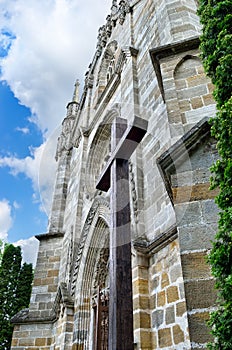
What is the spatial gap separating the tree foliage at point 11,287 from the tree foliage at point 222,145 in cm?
1493

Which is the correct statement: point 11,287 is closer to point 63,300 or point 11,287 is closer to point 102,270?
point 63,300

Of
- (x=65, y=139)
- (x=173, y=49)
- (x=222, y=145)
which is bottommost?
(x=222, y=145)

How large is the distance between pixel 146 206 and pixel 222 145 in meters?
2.42

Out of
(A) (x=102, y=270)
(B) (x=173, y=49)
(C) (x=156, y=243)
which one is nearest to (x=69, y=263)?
(A) (x=102, y=270)

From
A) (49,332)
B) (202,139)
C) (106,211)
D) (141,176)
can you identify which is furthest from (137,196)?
(49,332)

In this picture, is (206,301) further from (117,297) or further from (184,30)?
(184,30)

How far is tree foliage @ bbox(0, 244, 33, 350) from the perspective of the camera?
49.1 feet

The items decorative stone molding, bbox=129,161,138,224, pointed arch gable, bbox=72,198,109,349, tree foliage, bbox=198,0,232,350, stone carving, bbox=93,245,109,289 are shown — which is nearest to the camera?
tree foliage, bbox=198,0,232,350

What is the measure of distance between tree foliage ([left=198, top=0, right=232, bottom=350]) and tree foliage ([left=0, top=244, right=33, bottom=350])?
14927 mm

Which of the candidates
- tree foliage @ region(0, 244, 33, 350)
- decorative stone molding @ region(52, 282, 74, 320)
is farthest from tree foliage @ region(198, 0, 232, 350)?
tree foliage @ region(0, 244, 33, 350)

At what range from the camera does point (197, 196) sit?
9.80ft

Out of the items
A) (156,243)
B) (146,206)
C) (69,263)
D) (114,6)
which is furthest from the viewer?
(114,6)

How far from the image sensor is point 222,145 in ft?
9.14

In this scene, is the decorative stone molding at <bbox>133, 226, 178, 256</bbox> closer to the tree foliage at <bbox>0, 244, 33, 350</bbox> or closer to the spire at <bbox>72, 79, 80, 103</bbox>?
the spire at <bbox>72, 79, 80, 103</bbox>
